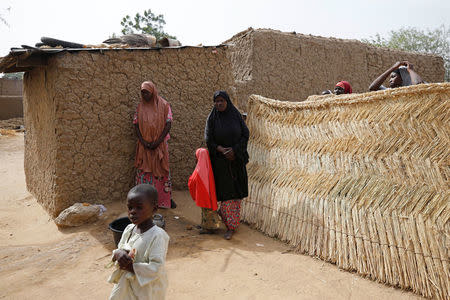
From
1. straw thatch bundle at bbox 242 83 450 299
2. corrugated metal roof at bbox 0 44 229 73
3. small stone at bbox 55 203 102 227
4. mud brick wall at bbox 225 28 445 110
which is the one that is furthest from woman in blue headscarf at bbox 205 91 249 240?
mud brick wall at bbox 225 28 445 110

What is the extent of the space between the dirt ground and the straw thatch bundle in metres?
0.21

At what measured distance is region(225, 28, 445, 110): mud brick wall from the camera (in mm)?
7055

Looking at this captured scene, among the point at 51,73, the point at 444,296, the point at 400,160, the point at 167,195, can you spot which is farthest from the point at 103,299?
the point at 51,73

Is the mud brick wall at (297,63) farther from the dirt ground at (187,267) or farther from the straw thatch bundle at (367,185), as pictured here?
the dirt ground at (187,267)

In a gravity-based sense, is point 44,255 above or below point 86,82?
below

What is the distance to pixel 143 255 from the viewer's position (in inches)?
75.3

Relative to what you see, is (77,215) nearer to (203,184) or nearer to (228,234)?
(203,184)

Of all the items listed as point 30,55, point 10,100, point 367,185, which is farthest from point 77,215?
point 10,100

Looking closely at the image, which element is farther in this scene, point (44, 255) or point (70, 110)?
point (70, 110)

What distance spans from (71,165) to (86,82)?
Result: 1205 millimetres

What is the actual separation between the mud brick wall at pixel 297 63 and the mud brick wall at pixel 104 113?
1.43 metres

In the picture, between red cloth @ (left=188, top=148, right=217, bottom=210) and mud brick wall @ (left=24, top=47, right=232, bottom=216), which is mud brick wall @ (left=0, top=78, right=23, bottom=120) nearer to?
mud brick wall @ (left=24, top=47, right=232, bottom=216)

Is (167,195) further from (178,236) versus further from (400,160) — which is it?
(400,160)

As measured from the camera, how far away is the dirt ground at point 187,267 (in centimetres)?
288
